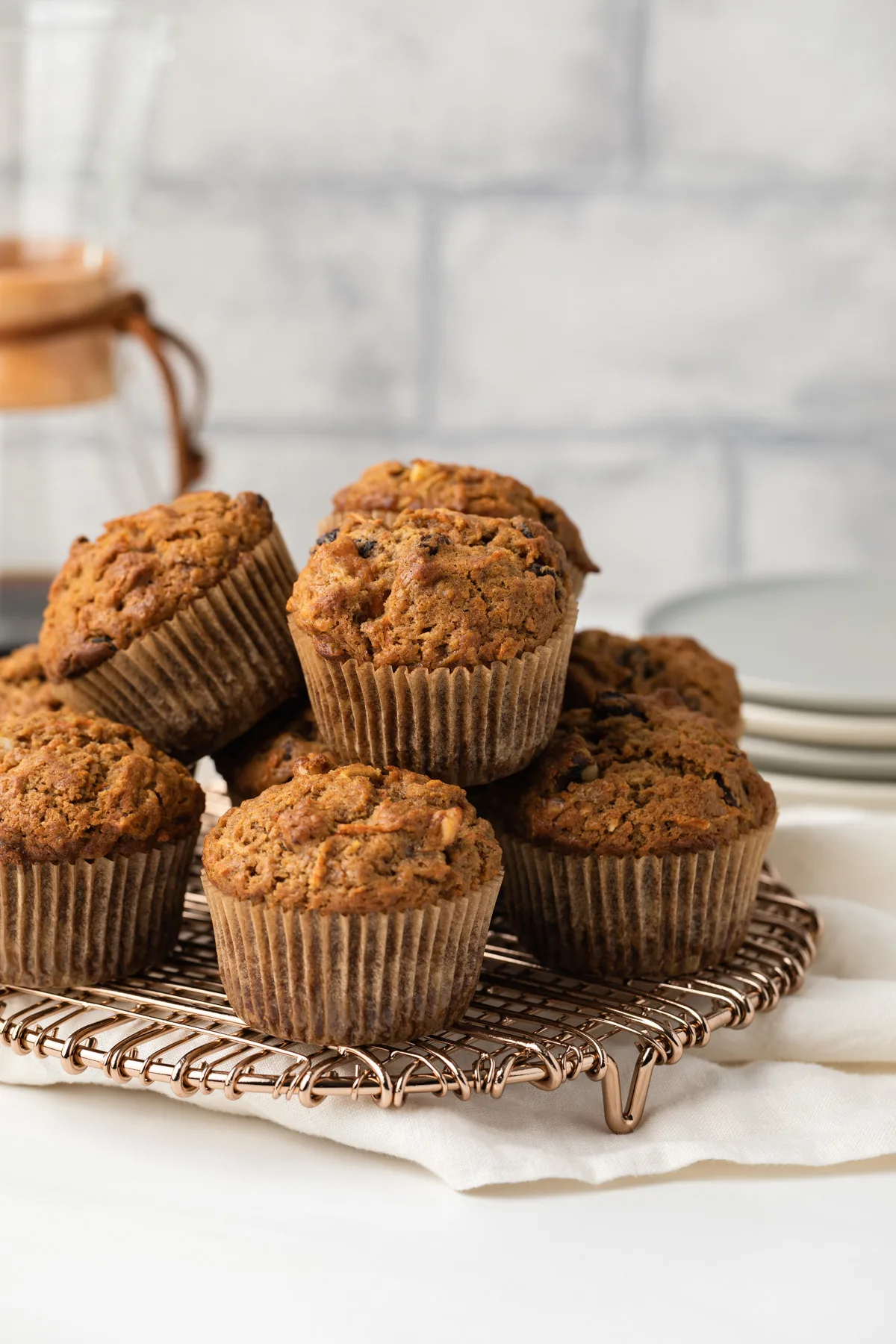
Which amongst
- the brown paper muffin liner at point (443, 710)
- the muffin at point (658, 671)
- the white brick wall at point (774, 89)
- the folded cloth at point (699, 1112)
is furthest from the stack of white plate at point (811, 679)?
the white brick wall at point (774, 89)

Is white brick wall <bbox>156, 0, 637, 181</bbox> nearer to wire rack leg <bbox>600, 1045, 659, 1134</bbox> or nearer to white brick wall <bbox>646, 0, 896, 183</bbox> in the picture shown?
white brick wall <bbox>646, 0, 896, 183</bbox>

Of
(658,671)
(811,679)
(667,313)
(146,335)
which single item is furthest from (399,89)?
(658,671)

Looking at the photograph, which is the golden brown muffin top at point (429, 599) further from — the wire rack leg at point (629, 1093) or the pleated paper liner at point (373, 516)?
the wire rack leg at point (629, 1093)

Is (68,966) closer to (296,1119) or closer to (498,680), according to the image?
(296,1119)

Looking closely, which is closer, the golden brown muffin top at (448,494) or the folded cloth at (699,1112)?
the folded cloth at (699,1112)

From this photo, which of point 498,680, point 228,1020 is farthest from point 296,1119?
point 498,680

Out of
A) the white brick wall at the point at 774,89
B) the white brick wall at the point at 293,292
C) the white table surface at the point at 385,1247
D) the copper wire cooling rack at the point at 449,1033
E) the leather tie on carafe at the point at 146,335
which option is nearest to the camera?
the white table surface at the point at 385,1247

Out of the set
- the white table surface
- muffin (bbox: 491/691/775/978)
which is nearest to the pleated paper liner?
muffin (bbox: 491/691/775/978)
